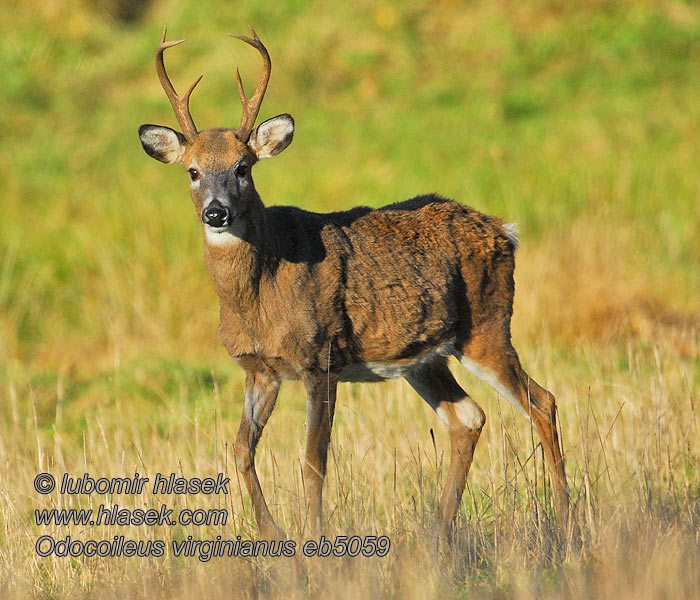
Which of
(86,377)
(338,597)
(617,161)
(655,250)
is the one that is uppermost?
(617,161)

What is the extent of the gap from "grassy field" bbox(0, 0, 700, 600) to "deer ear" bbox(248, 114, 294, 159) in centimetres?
160

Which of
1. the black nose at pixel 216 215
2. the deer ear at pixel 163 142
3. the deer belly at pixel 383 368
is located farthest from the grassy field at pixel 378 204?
the deer ear at pixel 163 142

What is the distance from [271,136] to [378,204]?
27.5 feet

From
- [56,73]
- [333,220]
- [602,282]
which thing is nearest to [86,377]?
[602,282]

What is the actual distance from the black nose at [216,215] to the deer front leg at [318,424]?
3.13ft

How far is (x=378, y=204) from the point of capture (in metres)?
15.1

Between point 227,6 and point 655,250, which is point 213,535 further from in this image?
point 227,6

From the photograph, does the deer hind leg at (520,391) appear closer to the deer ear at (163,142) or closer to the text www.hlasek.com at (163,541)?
the text www.hlasek.com at (163,541)

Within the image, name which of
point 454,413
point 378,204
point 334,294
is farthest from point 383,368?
point 378,204

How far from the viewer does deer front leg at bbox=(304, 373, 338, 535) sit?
6434mm

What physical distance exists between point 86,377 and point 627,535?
7923mm

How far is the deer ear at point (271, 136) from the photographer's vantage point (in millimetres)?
6652

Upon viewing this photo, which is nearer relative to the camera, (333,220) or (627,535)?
(627,535)

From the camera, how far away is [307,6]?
2147 cm
